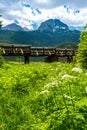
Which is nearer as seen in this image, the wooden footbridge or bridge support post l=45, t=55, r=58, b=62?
the wooden footbridge

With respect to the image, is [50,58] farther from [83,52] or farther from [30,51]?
[83,52]

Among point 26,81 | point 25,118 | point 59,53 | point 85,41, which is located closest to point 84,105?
A: point 25,118

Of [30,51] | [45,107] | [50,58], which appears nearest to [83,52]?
[45,107]

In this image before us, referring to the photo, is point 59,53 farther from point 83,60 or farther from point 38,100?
point 38,100

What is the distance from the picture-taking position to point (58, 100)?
8.77 meters

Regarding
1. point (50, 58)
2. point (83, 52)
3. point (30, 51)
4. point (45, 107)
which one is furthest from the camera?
point (50, 58)

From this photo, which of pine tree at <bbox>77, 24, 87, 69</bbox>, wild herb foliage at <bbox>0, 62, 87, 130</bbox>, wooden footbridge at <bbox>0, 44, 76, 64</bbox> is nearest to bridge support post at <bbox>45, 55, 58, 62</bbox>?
wooden footbridge at <bbox>0, 44, 76, 64</bbox>

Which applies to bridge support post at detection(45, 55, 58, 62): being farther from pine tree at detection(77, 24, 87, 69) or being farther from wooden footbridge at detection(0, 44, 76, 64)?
pine tree at detection(77, 24, 87, 69)

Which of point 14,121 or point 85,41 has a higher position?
point 85,41

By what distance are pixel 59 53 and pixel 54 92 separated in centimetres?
4668

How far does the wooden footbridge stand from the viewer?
45656 mm

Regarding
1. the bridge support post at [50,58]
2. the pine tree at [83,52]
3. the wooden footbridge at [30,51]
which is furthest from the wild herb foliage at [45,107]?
the bridge support post at [50,58]

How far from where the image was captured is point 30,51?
49.2 meters

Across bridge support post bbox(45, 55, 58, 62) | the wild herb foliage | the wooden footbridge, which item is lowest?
bridge support post bbox(45, 55, 58, 62)
